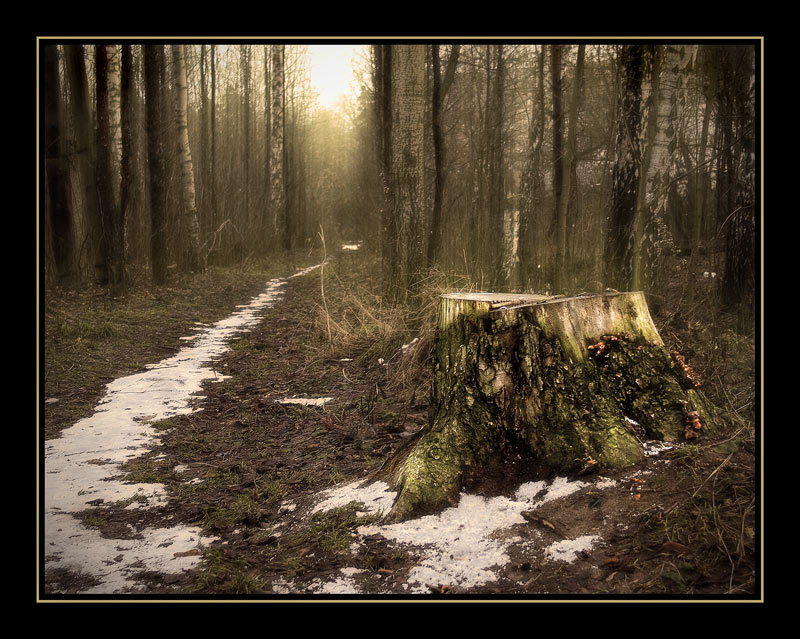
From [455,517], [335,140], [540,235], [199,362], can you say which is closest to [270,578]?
[455,517]

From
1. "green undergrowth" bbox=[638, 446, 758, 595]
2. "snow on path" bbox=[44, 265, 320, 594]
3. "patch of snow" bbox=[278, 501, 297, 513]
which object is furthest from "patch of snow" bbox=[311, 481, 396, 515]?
"green undergrowth" bbox=[638, 446, 758, 595]

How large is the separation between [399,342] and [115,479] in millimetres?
3426

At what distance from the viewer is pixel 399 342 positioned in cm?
658

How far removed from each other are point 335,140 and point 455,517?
196 ft

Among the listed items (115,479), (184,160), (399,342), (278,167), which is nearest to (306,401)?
(399,342)

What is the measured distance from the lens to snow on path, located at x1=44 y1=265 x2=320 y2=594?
2820mm

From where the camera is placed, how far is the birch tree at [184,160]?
46.4 ft

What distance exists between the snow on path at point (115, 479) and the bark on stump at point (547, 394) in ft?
4.05

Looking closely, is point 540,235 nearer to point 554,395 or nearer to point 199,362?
point 199,362

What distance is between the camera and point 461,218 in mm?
12297

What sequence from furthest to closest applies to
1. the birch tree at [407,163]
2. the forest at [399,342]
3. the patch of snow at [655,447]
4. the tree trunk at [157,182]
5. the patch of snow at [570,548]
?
the tree trunk at [157,182]
the birch tree at [407,163]
the patch of snow at [655,447]
the forest at [399,342]
the patch of snow at [570,548]

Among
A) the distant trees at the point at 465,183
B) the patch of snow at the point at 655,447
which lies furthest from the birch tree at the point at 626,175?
the patch of snow at the point at 655,447

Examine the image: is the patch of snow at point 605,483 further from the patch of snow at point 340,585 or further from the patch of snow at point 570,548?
the patch of snow at point 340,585

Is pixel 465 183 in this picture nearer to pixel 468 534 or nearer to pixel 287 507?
pixel 287 507
